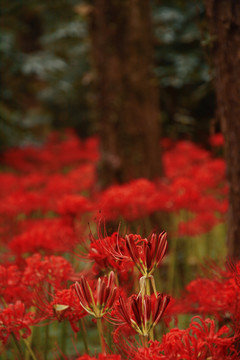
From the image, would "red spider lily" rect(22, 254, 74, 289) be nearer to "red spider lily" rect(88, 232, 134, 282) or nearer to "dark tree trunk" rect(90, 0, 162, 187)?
"red spider lily" rect(88, 232, 134, 282)

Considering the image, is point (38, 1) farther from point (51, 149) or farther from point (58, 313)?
point (58, 313)

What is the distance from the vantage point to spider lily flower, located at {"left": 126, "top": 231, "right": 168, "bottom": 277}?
2.52 feet

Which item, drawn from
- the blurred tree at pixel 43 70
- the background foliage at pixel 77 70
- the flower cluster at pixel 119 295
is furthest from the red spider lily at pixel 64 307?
the blurred tree at pixel 43 70

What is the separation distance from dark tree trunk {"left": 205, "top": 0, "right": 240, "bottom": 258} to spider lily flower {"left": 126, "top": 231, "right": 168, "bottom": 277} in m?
0.77

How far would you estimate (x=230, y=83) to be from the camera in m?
1.41

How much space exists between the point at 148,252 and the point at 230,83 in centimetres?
84

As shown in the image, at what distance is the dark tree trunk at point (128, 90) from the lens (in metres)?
3.02

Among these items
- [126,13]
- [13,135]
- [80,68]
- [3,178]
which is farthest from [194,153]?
[80,68]

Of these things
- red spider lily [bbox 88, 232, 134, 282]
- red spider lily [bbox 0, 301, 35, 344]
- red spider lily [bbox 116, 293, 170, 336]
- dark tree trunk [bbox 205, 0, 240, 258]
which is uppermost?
dark tree trunk [bbox 205, 0, 240, 258]

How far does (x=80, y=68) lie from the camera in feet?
28.0

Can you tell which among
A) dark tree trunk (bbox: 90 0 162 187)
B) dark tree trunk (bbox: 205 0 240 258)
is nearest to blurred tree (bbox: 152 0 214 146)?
dark tree trunk (bbox: 90 0 162 187)

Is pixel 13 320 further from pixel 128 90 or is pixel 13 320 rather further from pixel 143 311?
pixel 128 90

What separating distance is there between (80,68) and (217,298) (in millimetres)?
8005

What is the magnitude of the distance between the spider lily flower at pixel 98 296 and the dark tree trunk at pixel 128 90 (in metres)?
2.24
